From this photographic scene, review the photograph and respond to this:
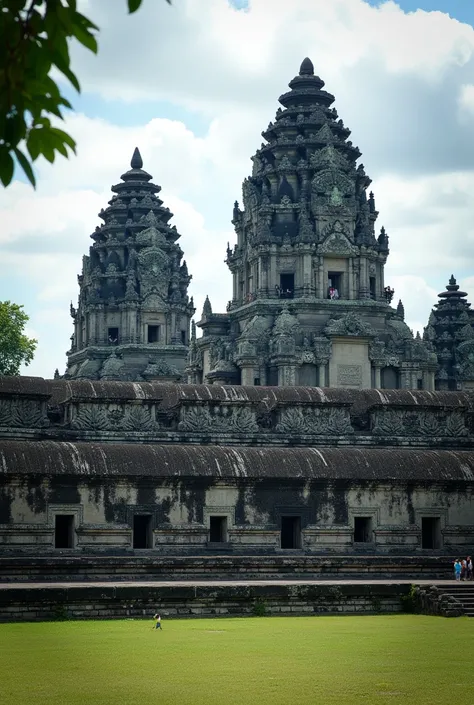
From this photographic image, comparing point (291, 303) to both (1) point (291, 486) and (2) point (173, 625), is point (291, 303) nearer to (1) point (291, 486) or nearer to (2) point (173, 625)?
(1) point (291, 486)

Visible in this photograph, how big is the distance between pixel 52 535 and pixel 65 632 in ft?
30.5

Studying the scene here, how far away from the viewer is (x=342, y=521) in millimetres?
32719

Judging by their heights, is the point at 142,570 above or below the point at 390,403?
below

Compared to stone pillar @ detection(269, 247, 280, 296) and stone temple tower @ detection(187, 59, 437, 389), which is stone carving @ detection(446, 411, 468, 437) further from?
stone pillar @ detection(269, 247, 280, 296)

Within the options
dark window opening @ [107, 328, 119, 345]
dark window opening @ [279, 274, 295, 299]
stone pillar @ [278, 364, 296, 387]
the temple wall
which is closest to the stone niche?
stone pillar @ [278, 364, 296, 387]

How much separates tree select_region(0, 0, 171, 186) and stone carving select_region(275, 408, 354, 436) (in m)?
32.0

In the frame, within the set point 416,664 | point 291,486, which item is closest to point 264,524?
point 291,486

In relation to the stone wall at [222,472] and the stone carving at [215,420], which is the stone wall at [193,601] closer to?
the stone wall at [222,472]

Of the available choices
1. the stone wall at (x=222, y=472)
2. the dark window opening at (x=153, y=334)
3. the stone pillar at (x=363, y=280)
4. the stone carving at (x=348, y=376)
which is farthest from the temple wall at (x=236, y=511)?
the dark window opening at (x=153, y=334)

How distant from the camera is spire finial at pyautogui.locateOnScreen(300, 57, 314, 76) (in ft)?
216

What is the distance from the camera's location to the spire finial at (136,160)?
8094 centimetres

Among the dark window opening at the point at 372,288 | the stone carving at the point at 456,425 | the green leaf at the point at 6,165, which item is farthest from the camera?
the dark window opening at the point at 372,288

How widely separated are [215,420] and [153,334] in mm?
39451

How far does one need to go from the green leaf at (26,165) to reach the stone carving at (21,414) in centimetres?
2985
